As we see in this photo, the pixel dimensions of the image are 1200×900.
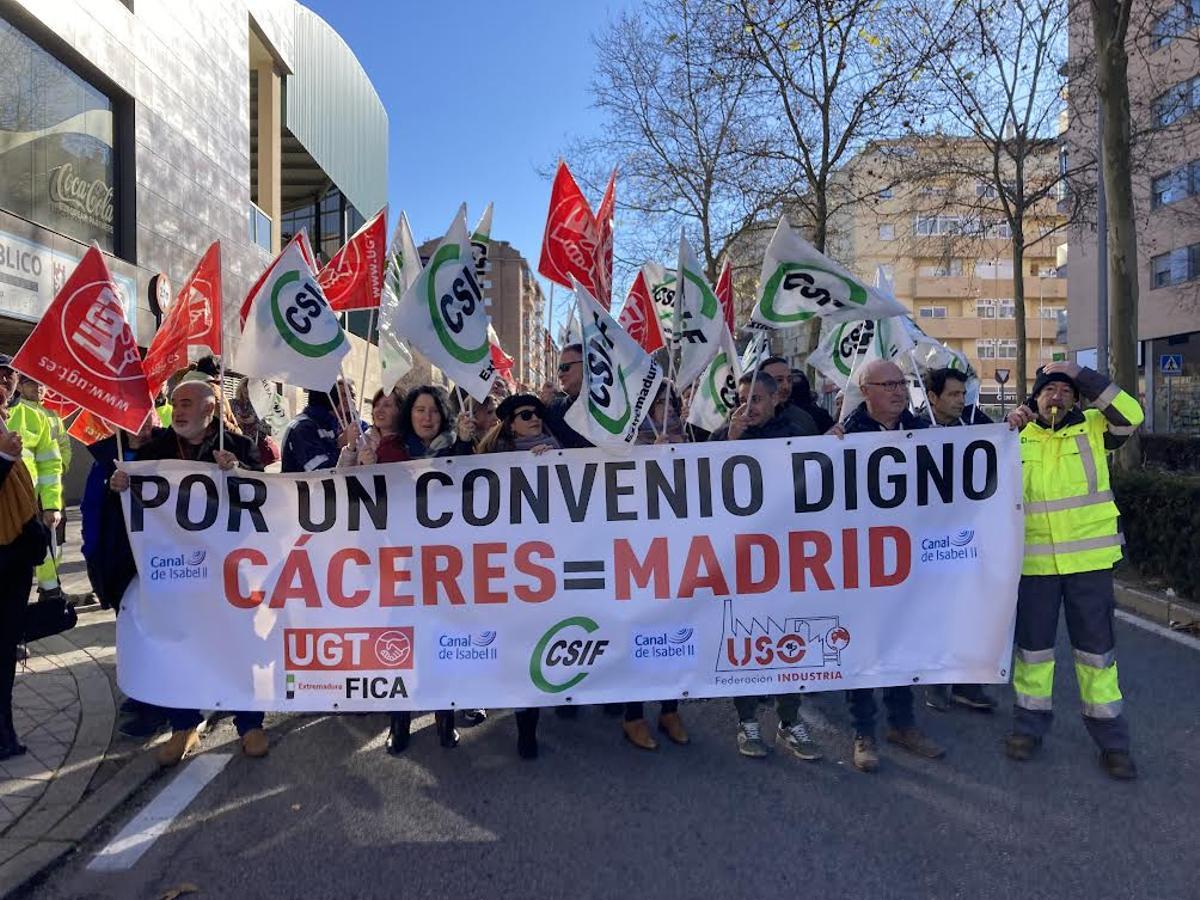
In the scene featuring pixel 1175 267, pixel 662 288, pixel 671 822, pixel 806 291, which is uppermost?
pixel 1175 267

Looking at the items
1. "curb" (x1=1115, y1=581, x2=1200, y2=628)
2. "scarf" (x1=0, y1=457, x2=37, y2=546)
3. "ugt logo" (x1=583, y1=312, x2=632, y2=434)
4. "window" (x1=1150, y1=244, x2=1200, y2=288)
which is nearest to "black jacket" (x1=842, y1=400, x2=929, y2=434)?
"ugt logo" (x1=583, y1=312, x2=632, y2=434)

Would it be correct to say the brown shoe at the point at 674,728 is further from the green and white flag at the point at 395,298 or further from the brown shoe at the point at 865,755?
the green and white flag at the point at 395,298

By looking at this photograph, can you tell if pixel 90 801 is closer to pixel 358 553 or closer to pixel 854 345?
pixel 358 553

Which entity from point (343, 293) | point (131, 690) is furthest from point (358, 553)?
point (343, 293)

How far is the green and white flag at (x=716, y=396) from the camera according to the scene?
6801 millimetres

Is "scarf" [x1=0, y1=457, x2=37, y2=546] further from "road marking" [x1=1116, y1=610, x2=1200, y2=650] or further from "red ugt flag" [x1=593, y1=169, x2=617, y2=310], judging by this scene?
"road marking" [x1=1116, y1=610, x2=1200, y2=650]

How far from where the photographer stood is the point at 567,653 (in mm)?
4207

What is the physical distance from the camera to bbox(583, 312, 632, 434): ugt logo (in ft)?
13.4

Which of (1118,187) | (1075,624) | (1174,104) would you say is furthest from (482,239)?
(1174,104)

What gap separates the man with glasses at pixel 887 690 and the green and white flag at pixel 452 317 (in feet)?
6.00

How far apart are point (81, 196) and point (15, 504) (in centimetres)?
1178

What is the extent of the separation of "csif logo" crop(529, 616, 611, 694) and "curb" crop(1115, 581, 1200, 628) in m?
4.94

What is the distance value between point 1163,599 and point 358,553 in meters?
6.23

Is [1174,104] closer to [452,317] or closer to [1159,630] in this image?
[1159,630]
